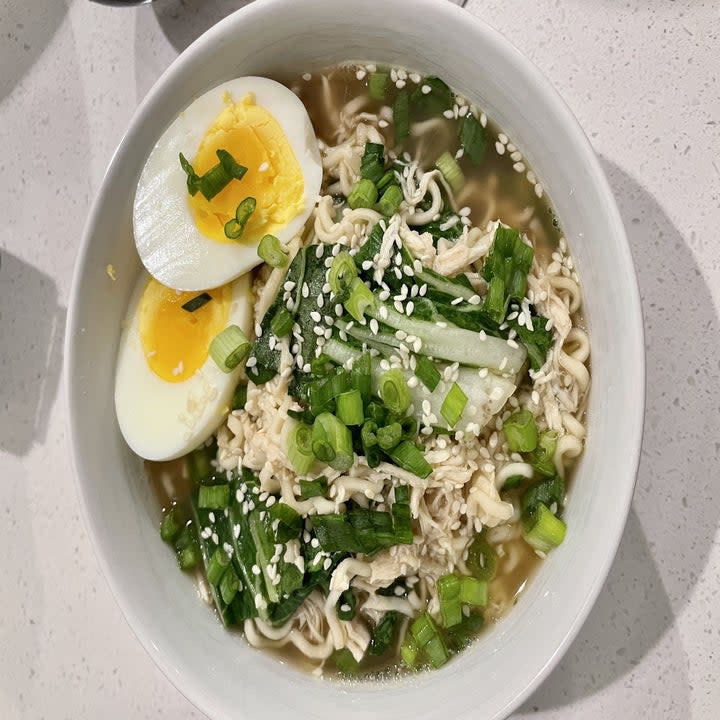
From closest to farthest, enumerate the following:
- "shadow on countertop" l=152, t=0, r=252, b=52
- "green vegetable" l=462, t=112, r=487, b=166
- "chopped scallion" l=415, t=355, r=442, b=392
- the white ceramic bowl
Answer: the white ceramic bowl → "chopped scallion" l=415, t=355, r=442, b=392 → "green vegetable" l=462, t=112, r=487, b=166 → "shadow on countertop" l=152, t=0, r=252, b=52

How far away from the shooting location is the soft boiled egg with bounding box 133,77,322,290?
1.39 meters

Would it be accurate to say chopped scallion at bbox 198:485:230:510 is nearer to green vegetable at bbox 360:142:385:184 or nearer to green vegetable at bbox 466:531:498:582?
green vegetable at bbox 466:531:498:582

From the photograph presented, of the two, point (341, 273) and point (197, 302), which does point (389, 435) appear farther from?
point (197, 302)

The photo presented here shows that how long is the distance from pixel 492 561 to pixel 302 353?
50 centimetres

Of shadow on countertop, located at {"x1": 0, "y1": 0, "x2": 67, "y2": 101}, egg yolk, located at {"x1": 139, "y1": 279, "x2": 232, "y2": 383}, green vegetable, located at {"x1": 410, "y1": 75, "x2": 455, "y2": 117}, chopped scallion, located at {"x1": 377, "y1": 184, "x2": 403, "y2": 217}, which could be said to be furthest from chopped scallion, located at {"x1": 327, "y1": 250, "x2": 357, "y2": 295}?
shadow on countertop, located at {"x1": 0, "y1": 0, "x2": 67, "y2": 101}

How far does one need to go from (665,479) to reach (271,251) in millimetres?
802

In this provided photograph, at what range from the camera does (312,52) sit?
1.44 meters

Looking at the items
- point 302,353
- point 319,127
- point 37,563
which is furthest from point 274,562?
point 319,127

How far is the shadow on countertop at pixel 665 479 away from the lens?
144 centimetres

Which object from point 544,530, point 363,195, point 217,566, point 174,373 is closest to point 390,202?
point 363,195

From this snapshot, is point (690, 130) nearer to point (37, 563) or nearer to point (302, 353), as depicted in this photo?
point (302, 353)

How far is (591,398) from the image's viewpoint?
4.46ft

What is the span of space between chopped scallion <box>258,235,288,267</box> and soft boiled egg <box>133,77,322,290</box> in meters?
0.05

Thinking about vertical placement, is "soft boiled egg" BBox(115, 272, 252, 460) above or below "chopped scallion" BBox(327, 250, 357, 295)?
below
